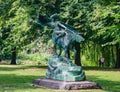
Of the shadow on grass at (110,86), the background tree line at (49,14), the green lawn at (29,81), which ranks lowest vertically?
the shadow on grass at (110,86)

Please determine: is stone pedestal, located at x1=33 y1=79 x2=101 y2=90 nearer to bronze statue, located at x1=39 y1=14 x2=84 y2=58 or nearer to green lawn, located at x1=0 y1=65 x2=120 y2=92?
green lawn, located at x1=0 y1=65 x2=120 y2=92

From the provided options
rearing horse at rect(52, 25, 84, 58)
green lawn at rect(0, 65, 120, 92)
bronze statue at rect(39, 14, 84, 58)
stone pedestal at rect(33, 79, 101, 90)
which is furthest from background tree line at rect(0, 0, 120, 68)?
stone pedestal at rect(33, 79, 101, 90)

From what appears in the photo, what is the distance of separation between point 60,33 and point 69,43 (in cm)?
64

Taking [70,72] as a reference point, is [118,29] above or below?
above

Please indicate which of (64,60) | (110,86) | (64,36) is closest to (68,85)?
(64,60)

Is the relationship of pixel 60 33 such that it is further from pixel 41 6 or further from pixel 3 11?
pixel 3 11

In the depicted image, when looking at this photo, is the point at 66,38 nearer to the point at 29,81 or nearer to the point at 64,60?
the point at 64,60

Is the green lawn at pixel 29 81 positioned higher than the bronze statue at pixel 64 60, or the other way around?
the bronze statue at pixel 64 60

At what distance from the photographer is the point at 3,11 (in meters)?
34.7

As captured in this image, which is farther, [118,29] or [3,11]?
[3,11]

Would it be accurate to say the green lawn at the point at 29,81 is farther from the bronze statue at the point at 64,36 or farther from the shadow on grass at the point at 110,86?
the bronze statue at the point at 64,36

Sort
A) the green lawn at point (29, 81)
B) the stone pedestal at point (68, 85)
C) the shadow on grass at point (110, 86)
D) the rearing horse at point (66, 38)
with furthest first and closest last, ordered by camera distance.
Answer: the rearing horse at point (66, 38)
the shadow on grass at point (110, 86)
the green lawn at point (29, 81)
the stone pedestal at point (68, 85)

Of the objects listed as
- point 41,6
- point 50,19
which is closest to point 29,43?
point 41,6

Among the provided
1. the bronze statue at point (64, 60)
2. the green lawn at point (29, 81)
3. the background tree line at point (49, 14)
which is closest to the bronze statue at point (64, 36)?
the bronze statue at point (64, 60)
